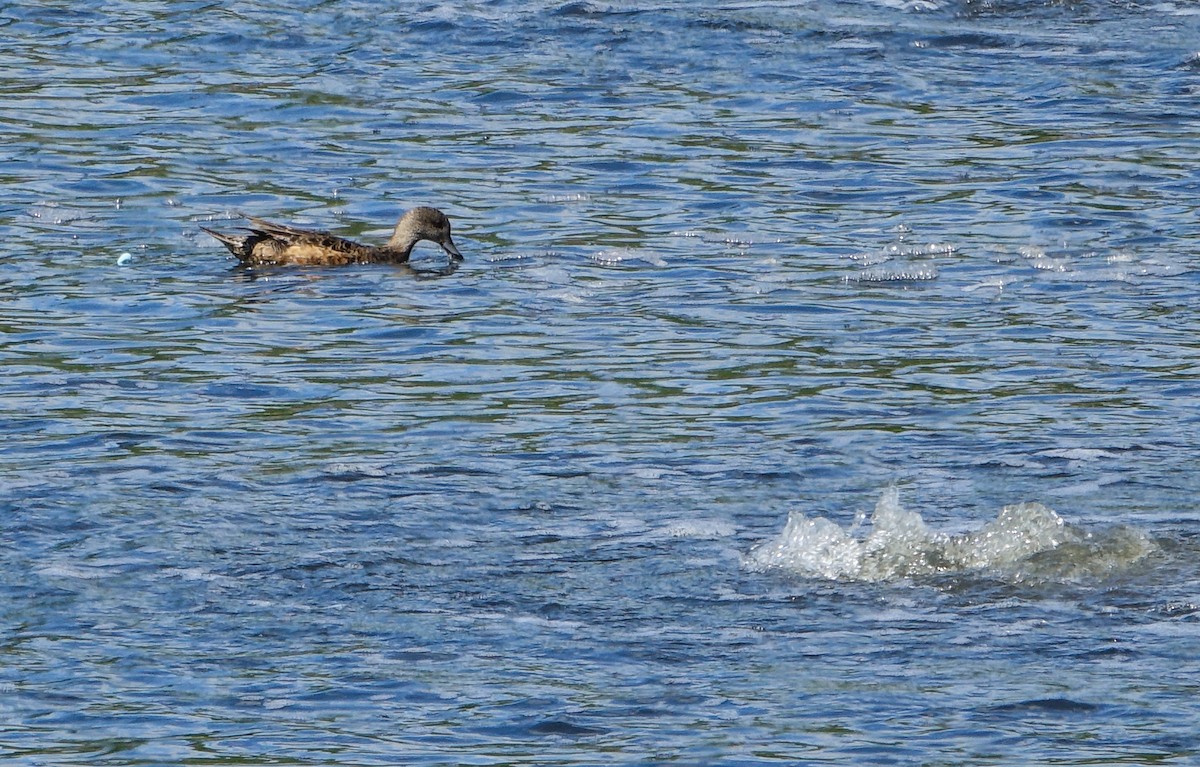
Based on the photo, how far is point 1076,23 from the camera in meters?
20.5

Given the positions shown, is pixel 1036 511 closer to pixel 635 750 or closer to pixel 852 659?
pixel 852 659

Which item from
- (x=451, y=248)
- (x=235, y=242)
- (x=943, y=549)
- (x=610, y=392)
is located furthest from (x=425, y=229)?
(x=943, y=549)

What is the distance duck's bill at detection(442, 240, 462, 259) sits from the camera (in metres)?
14.6

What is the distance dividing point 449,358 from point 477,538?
327 centimetres

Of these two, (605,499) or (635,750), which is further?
(605,499)

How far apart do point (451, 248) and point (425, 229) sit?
0.89 feet

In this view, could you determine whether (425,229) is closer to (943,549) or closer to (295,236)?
(295,236)

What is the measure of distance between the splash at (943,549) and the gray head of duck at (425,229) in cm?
592

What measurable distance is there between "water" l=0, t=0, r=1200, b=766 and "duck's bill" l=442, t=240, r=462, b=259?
0.58ft

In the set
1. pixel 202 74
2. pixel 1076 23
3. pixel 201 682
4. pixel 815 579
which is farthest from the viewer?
pixel 1076 23

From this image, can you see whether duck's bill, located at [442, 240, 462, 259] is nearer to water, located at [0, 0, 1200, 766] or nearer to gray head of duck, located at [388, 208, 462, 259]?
gray head of duck, located at [388, 208, 462, 259]

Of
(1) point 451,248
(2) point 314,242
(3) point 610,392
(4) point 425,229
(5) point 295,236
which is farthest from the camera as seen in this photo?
(1) point 451,248

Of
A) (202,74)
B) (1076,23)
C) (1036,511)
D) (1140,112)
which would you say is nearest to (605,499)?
(1036,511)

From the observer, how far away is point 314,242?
14.3m
